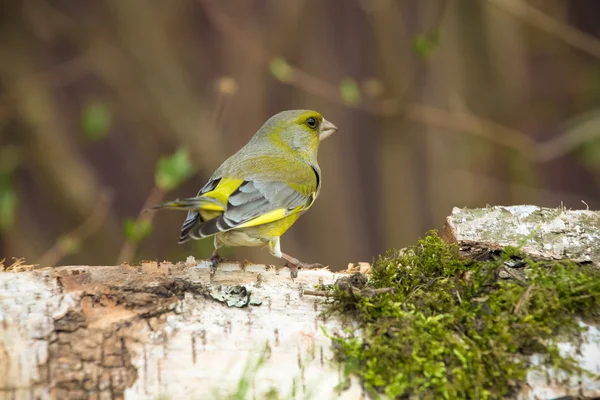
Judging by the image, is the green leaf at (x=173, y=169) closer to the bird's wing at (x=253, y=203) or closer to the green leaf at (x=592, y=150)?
the bird's wing at (x=253, y=203)

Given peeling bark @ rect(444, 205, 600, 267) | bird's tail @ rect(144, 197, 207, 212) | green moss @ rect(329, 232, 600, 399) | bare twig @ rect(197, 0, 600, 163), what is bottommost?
green moss @ rect(329, 232, 600, 399)

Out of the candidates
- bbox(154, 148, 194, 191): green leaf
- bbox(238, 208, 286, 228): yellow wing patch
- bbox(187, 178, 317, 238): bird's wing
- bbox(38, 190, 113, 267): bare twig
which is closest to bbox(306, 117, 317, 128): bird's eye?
bbox(187, 178, 317, 238): bird's wing

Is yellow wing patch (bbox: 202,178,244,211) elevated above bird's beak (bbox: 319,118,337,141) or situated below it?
below

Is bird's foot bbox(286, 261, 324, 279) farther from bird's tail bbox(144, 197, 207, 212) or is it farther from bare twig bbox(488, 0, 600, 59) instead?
bare twig bbox(488, 0, 600, 59)

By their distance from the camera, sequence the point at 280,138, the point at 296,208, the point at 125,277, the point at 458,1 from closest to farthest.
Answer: the point at 125,277, the point at 296,208, the point at 280,138, the point at 458,1

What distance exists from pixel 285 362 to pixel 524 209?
5.01 feet

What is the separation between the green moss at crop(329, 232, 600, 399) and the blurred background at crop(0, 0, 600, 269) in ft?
15.1

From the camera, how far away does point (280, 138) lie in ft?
16.2

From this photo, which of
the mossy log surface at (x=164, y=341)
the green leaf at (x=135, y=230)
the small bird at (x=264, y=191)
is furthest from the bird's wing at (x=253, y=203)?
the green leaf at (x=135, y=230)

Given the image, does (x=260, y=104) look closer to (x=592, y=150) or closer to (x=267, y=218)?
(x=592, y=150)

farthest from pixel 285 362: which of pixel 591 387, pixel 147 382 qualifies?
pixel 591 387

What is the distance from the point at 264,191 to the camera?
161 inches

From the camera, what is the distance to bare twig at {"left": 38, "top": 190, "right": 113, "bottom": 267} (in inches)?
213

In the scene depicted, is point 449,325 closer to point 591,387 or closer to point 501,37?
point 591,387
